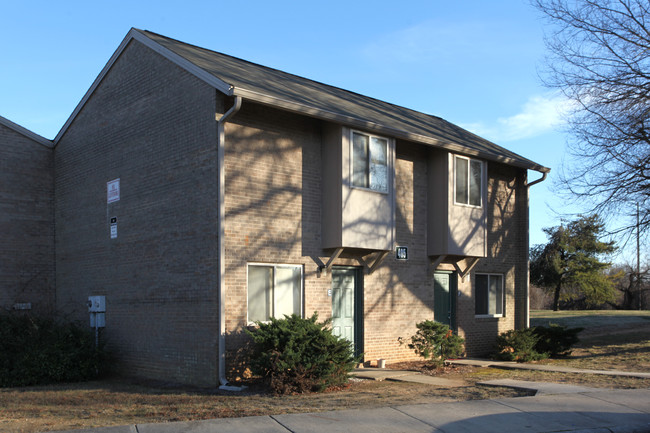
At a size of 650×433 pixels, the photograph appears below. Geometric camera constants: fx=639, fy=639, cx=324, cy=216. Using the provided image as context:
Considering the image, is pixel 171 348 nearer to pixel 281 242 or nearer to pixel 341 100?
pixel 281 242

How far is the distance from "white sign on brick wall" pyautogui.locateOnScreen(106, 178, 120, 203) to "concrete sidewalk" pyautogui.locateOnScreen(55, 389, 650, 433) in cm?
811

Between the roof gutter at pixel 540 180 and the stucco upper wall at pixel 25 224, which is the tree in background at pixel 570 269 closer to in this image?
the roof gutter at pixel 540 180

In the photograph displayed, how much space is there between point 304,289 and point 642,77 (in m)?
11.4

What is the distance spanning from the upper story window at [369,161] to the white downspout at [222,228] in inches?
122

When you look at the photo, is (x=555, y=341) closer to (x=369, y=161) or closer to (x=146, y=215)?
(x=369, y=161)

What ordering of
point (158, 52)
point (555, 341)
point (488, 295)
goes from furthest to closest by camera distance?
point (488, 295), point (555, 341), point (158, 52)

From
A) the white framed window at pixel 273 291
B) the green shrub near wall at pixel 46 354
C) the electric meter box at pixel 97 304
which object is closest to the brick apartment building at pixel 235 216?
the white framed window at pixel 273 291

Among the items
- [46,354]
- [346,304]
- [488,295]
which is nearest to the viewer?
[46,354]

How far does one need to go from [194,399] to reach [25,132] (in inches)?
395

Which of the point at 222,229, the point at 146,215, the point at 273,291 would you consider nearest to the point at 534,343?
the point at 273,291

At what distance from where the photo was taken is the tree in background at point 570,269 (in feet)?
146

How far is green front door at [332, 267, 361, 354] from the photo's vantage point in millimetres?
14391

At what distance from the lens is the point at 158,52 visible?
1405cm

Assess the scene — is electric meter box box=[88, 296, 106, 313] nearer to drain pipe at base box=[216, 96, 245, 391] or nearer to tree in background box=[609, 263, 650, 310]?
drain pipe at base box=[216, 96, 245, 391]
